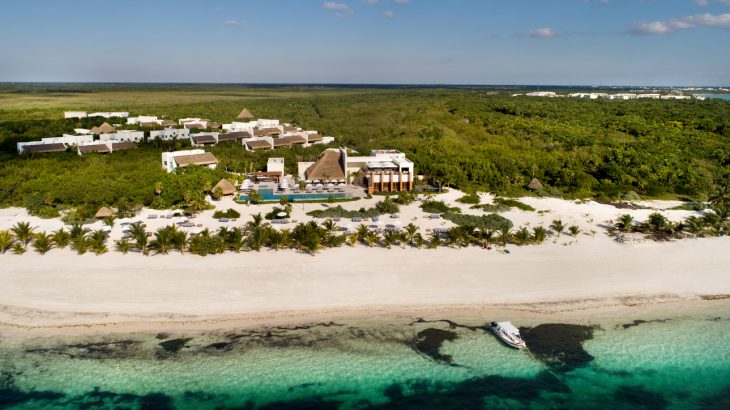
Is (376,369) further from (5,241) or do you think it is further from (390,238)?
(5,241)

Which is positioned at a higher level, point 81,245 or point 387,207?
point 387,207

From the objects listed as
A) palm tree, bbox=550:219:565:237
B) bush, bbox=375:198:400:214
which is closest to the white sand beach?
palm tree, bbox=550:219:565:237

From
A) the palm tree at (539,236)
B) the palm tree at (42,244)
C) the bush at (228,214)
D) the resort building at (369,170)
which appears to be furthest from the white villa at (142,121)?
the palm tree at (539,236)

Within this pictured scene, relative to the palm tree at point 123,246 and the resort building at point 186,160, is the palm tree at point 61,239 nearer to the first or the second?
the palm tree at point 123,246

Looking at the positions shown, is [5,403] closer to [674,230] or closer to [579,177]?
[674,230]

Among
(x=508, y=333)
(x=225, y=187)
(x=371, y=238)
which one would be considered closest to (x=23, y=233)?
(x=225, y=187)

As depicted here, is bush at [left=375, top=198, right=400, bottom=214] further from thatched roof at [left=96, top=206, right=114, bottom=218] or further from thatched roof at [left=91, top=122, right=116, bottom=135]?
thatched roof at [left=91, top=122, right=116, bottom=135]

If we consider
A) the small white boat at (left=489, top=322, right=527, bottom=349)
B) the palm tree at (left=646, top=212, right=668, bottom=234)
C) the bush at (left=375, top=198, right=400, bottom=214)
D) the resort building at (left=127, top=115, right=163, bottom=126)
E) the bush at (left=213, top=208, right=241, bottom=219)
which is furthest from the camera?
the resort building at (left=127, top=115, right=163, bottom=126)

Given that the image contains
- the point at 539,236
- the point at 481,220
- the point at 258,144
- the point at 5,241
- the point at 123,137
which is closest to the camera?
the point at 5,241
